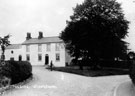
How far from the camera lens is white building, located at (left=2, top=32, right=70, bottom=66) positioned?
56.6m

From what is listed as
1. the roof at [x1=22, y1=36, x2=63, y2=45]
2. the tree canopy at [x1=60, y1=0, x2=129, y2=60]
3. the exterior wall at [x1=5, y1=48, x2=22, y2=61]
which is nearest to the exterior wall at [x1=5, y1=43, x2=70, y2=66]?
the roof at [x1=22, y1=36, x2=63, y2=45]

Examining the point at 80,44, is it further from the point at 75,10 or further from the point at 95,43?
the point at 75,10

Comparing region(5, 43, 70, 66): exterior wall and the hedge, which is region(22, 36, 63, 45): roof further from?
the hedge

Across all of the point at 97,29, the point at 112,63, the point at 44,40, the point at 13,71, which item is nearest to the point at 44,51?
the point at 44,40

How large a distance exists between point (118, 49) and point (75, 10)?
10420 mm

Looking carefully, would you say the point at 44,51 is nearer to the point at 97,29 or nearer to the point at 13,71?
the point at 97,29

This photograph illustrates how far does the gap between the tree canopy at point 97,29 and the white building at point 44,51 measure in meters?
16.4

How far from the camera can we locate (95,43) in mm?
37375

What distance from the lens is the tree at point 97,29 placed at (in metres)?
37.2

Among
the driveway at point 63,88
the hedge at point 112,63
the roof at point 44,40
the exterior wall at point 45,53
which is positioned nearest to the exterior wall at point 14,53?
the exterior wall at point 45,53

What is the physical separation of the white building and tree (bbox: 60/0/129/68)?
16.4 meters

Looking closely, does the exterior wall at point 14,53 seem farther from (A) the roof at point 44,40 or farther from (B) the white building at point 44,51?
(A) the roof at point 44,40

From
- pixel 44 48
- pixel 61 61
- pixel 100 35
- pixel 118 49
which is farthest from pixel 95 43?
pixel 44 48

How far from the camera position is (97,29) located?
36.8 metres
